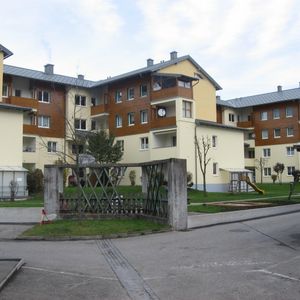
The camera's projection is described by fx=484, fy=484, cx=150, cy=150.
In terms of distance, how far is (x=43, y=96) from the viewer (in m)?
51.8

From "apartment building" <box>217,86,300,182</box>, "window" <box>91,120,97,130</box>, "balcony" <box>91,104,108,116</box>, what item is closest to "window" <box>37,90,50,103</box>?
"balcony" <box>91,104,108,116</box>

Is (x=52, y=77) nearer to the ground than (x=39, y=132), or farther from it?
farther from it

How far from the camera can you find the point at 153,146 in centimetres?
4881

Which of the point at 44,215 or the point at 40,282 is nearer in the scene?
the point at 40,282

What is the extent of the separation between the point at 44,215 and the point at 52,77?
119 ft

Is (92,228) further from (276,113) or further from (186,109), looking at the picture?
(276,113)

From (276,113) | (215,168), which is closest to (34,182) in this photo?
(215,168)

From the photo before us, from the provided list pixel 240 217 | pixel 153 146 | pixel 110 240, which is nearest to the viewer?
pixel 110 240

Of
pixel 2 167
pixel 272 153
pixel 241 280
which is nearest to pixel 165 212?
pixel 241 280

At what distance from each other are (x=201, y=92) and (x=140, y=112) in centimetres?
756

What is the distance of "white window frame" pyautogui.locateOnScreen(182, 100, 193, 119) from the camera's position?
4717 centimetres

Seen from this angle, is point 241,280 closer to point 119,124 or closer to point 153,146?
point 153,146

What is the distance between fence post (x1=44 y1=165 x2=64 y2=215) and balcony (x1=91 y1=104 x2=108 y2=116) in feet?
119

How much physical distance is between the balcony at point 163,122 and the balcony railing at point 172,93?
213 centimetres
